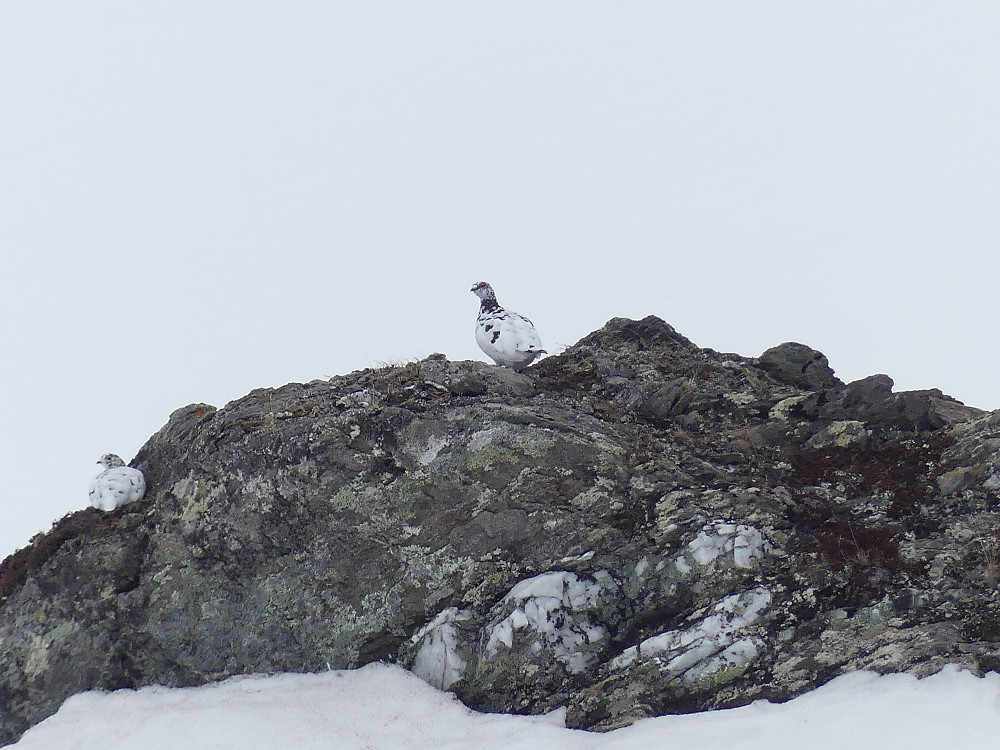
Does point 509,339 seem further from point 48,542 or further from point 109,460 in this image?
point 48,542

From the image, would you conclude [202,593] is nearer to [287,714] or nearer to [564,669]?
[287,714]

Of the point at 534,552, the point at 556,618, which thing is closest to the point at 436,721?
the point at 556,618

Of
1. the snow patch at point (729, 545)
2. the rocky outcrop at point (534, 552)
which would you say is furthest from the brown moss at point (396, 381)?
the snow patch at point (729, 545)

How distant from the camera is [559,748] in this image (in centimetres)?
715

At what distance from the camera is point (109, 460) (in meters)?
11.3

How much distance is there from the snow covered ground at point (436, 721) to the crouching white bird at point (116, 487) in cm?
251

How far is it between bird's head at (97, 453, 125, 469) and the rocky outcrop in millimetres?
439

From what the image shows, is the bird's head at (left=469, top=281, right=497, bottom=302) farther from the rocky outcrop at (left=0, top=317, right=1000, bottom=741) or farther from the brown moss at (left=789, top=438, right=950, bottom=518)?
the brown moss at (left=789, top=438, right=950, bottom=518)

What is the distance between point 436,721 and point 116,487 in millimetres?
5444

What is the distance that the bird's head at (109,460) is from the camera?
11258 mm

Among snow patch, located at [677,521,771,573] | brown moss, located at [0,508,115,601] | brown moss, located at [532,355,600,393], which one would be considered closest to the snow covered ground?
snow patch, located at [677,521,771,573]

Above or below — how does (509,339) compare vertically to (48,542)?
above

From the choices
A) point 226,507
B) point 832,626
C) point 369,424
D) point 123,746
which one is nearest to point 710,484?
point 832,626

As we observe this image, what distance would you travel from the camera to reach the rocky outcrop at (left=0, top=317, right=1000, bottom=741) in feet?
25.2
